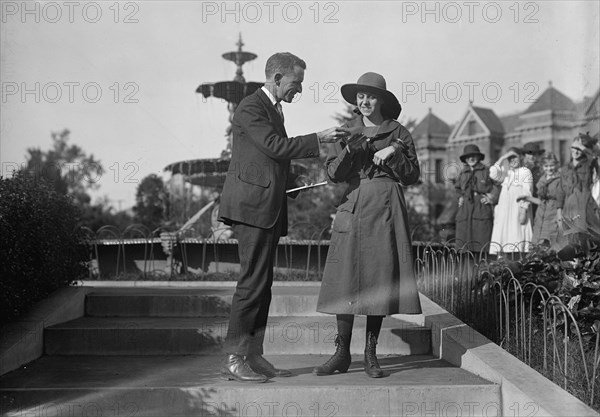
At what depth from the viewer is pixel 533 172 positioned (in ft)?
37.6

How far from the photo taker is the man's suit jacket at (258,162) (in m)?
4.77

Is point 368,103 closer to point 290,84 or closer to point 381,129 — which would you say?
point 381,129

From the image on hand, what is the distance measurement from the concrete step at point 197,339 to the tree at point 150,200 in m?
18.2

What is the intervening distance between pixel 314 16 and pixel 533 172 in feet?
17.0

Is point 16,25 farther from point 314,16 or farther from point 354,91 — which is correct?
point 354,91

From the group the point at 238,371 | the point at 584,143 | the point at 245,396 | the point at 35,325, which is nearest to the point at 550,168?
the point at 584,143

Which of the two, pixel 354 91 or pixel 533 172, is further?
pixel 533 172

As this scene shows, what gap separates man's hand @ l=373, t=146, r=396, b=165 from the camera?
496cm

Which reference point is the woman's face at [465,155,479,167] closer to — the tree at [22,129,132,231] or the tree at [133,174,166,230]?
the tree at [22,129,132,231]

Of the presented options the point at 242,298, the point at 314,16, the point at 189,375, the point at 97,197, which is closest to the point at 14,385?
the point at 189,375

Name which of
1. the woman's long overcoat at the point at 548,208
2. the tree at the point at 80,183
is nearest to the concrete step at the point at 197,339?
the woman's long overcoat at the point at 548,208

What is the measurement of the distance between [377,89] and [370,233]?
1.00 meters

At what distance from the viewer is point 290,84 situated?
16.2 ft

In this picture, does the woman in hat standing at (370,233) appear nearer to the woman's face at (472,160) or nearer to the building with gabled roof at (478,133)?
the woman's face at (472,160)
